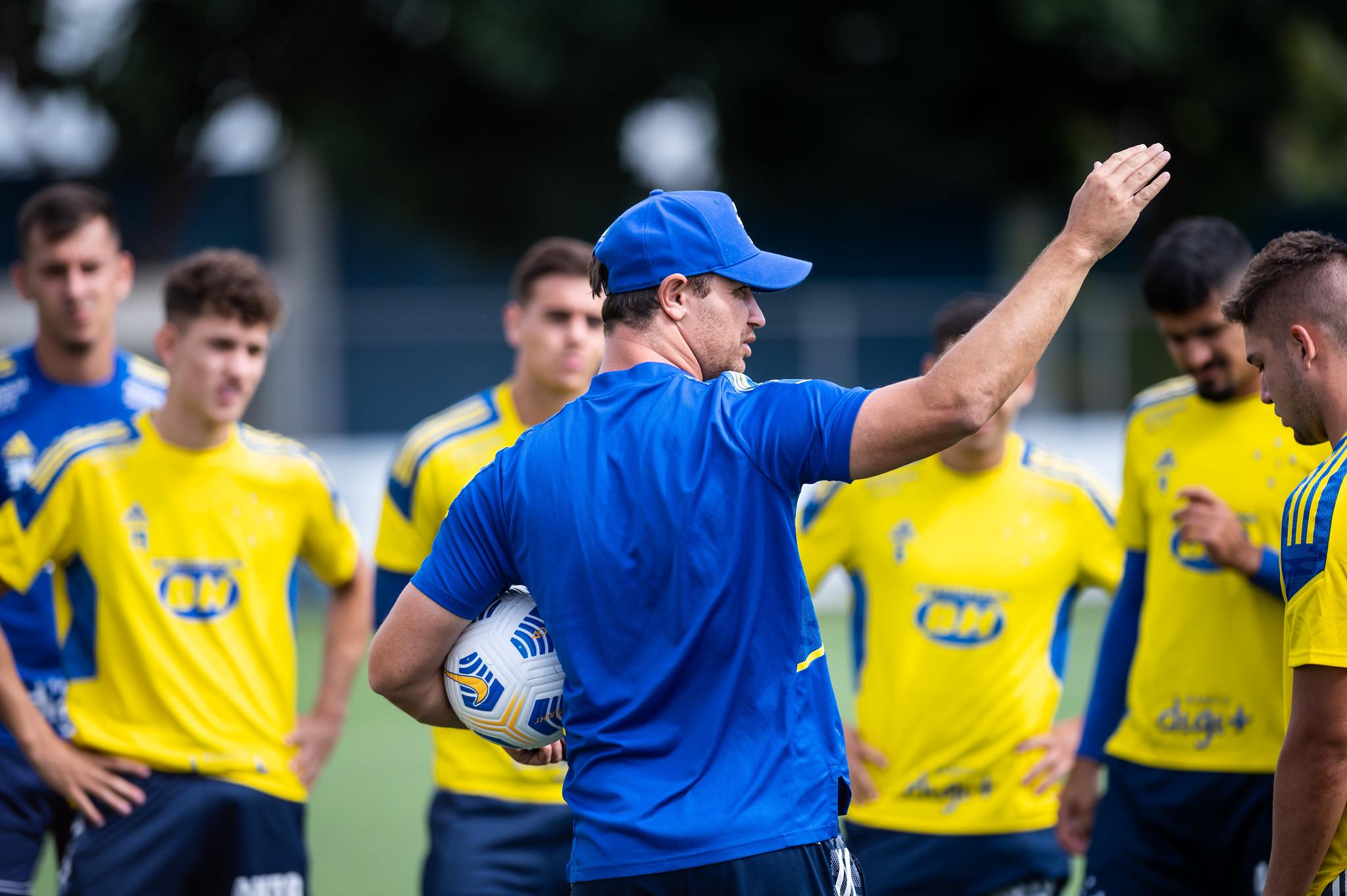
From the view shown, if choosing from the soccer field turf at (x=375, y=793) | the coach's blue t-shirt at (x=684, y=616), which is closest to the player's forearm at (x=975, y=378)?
the coach's blue t-shirt at (x=684, y=616)

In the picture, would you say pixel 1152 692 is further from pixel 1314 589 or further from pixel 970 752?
pixel 1314 589

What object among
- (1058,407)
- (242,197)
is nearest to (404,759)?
(1058,407)

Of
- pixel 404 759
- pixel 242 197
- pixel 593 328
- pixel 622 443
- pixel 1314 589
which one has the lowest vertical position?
pixel 404 759

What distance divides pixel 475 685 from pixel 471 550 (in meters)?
0.29

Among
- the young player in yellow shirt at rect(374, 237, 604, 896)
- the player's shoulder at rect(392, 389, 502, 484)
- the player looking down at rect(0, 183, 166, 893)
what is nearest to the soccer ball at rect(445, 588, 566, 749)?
the young player in yellow shirt at rect(374, 237, 604, 896)

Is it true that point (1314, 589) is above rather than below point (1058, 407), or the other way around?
below

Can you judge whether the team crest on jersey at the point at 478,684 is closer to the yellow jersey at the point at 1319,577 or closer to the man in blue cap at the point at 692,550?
the man in blue cap at the point at 692,550

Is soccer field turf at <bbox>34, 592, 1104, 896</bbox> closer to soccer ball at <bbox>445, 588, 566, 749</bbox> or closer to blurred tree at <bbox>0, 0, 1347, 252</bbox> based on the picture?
soccer ball at <bbox>445, 588, 566, 749</bbox>

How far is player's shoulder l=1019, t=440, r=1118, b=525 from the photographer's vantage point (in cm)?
496

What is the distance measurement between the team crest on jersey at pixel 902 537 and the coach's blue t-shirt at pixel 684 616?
1.77m

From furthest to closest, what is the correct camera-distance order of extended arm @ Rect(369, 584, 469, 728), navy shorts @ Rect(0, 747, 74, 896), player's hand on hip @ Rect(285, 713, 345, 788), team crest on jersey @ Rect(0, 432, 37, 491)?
team crest on jersey @ Rect(0, 432, 37, 491) → navy shorts @ Rect(0, 747, 74, 896) → player's hand on hip @ Rect(285, 713, 345, 788) → extended arm @ Rect(369, 584, 469, 728)

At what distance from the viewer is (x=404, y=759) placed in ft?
31.5

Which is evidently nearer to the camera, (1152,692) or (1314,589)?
(1314,589)

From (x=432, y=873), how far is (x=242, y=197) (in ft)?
83.4
